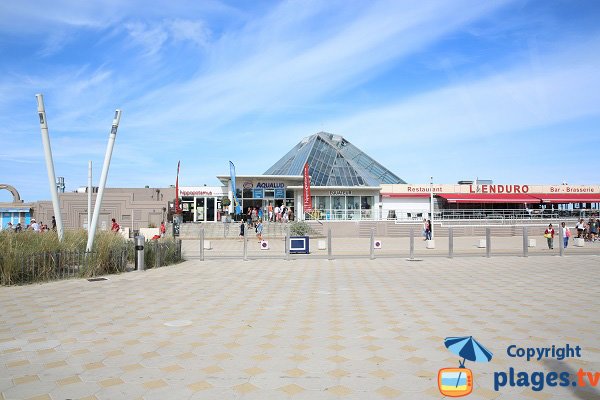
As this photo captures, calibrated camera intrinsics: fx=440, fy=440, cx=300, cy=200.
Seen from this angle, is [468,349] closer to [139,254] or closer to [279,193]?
[139,254]

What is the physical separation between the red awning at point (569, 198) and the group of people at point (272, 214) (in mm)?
26946

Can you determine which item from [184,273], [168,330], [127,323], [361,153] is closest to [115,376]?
[168,330]

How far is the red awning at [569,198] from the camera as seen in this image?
45188 mm

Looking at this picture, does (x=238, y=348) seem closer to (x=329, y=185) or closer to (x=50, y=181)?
(x=50, y=181)

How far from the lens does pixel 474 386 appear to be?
14.6 feet

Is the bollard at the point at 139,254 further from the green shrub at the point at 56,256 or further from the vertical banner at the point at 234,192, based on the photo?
the vertical banner at the point at 234,192

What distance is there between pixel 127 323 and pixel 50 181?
917 centimetres

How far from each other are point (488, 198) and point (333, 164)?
→ 51.7 feet

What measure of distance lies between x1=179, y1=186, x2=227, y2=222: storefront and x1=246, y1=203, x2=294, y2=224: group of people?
205 inches

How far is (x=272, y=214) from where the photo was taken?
118 feet
